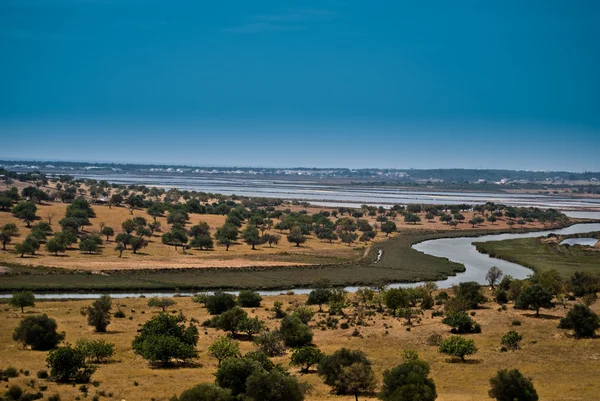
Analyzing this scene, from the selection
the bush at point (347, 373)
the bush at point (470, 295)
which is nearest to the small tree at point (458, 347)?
the bush at point (347, 373)

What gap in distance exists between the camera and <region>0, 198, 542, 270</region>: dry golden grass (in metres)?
82.1

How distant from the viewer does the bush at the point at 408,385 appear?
94.1ft

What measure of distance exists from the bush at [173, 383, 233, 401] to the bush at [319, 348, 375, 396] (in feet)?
25.3

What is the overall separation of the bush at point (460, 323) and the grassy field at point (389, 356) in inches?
39.0

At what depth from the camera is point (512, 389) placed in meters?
29.3

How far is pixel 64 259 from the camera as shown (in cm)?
8306

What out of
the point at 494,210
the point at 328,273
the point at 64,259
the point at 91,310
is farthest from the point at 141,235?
the point at 494,210

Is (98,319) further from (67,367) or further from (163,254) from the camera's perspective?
(163,254)

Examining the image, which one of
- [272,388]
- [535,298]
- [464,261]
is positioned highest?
[272,388]

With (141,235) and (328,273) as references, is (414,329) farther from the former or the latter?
(141,235)

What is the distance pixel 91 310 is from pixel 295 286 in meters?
30.8

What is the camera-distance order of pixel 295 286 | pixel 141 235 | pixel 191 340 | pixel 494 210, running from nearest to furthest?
pixel 191 340 → pixel 295 286 → pixel 141 235 → pixel 494 210

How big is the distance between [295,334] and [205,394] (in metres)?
16.3

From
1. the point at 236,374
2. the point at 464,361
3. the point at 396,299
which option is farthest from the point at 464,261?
the point at 236,374
